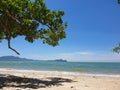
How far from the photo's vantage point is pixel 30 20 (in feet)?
55.6

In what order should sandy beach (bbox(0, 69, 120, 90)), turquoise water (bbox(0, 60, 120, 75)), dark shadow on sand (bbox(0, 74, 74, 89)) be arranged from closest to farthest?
sandy beach (bbox(0, 69, 120, 90)) → dark shadow on sand (bbox(0, 74, 74, 89)) → turquoise water (bbox(0, 60, 120, 75))

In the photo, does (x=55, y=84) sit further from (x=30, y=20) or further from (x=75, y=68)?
(x=75, y=68)

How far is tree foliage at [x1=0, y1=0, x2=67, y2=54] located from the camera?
16734 mm

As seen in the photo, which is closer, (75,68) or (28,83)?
(28,83)

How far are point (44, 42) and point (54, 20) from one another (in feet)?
6.77

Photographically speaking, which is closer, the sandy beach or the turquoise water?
the sandy beach

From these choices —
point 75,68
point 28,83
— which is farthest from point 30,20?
point 75,68

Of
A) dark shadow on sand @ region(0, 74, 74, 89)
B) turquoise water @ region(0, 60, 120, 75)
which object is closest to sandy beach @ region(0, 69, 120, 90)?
dark shadow on sand @ region(0, 74, 74, 89)

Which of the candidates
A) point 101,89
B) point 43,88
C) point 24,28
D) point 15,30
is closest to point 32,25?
point 24,28

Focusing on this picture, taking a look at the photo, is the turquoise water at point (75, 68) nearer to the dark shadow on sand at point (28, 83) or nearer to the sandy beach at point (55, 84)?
the sandy beach at point (55, 84)

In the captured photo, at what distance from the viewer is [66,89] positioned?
15.0 m

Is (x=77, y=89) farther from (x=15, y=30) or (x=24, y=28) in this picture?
(x=15, y=30)

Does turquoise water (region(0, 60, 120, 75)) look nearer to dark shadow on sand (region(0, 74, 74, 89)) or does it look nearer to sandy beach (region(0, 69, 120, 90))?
sandy beach (region(0, 69, 120, 90))

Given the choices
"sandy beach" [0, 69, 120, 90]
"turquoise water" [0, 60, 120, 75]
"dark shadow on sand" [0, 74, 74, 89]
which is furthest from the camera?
"turquoise water" [0, 60, 120, 75]
